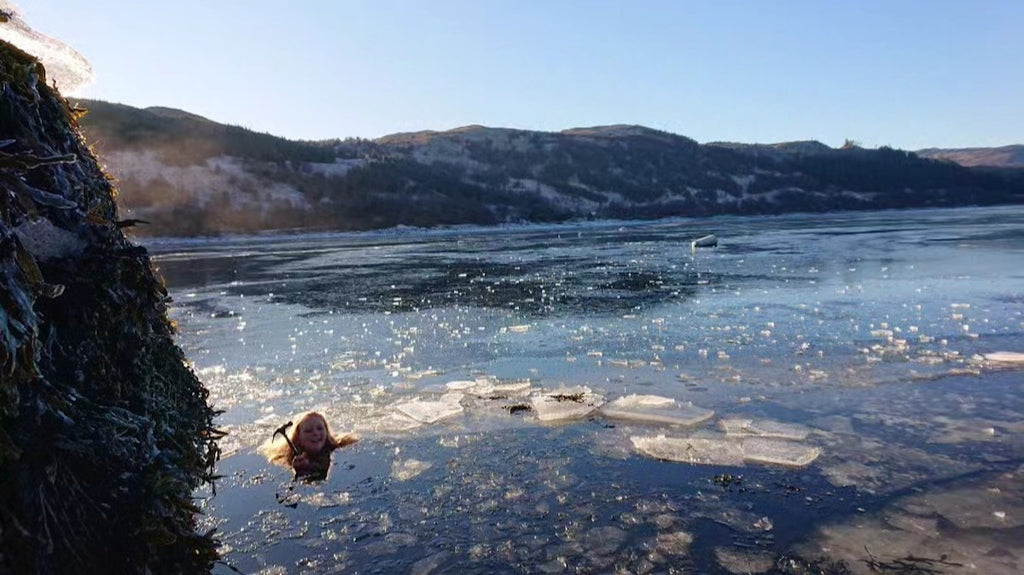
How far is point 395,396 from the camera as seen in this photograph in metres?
8.75

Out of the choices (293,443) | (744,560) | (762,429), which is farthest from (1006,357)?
(293,443)

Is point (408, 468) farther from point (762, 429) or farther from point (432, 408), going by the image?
point (762, 429)

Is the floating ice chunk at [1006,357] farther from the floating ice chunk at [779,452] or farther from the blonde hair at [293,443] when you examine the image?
the blonde hair at [293,443]

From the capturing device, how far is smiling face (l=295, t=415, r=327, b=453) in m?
6.45

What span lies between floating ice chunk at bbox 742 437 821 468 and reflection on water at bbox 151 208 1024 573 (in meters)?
0.11

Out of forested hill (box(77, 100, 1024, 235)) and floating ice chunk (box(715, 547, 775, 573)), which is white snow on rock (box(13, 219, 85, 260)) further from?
forested hill (box(77, 100, 1024, 235))

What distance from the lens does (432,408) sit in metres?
8.09

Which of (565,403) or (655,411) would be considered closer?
(655,411)

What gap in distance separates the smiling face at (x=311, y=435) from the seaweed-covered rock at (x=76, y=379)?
2.32 m

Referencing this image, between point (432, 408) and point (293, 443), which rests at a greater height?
point (293, 443)

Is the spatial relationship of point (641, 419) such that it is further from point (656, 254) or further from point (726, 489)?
point (656, 254)

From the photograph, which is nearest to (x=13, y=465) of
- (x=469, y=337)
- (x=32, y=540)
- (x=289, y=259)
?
(x=32, y=540)

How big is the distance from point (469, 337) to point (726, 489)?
809cm

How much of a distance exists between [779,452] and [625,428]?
1.69 metres
